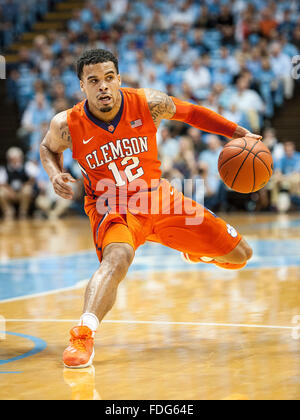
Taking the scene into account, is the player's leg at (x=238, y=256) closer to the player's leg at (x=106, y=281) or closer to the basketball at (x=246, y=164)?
the basketball at (x=246, y=164)

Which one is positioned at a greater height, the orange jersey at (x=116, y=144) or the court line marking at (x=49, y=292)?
the orange jersey at (x=116, y=144)

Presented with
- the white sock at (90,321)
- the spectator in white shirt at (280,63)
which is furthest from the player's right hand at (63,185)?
the spectator in white shirt at (280,63)

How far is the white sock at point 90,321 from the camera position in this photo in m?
4.24

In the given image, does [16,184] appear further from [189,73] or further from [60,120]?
[60,120]

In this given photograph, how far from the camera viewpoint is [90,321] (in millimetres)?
4254

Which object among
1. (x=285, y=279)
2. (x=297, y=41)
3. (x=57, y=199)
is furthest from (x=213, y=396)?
(x=297, y=41)

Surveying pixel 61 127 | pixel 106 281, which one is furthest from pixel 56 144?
pixel 106 281

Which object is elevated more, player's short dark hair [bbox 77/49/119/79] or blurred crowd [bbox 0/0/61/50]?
blurred crowd [bbox 0/0/61/50]

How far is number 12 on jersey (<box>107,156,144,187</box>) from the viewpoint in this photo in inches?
196

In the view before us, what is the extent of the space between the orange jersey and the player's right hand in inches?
17.3

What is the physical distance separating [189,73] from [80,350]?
42.4ft

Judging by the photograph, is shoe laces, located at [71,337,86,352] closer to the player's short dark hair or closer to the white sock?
the white sock

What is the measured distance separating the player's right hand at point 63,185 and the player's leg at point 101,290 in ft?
1.42

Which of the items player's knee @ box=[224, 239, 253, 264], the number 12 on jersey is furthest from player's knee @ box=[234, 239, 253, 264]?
the number 12 on jersey
